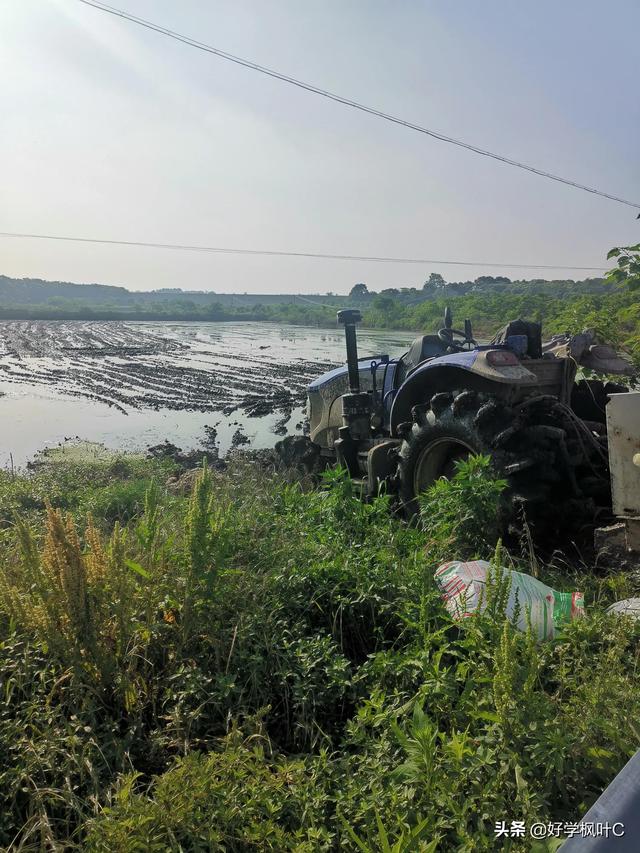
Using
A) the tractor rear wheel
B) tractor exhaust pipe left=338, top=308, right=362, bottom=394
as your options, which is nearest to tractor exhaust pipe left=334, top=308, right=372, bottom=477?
tractor exhaust pipe left=338, top=308, right=362, bottom=394

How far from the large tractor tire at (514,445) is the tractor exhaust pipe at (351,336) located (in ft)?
3.58

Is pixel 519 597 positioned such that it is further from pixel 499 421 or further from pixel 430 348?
pixel 430 348

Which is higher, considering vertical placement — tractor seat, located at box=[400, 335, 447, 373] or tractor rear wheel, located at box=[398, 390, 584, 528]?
tractor seat, located at box=[400, 335, 447, 373]

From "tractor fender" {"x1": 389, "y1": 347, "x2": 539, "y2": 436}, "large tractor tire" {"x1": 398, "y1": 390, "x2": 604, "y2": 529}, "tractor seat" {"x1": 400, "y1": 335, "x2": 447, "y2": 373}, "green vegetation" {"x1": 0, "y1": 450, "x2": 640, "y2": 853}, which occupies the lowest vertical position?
"green vegetation" {"x1": 0, "y1": 450, "x2": 640, "y2": 853}

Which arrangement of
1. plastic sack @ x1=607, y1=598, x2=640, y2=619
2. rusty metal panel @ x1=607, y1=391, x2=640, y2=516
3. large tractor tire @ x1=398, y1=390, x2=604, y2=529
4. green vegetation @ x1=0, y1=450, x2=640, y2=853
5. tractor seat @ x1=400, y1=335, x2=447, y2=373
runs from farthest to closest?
tractor seat @ x1=400, y1=335, x2=447, y2=373, large tractor tire @ x1=398, y1=390, x2=604, y2=529, rusty metal panel @ x1=607, y1=391, x2=640, y2=516, plastic sack @ x1=607, y1=598, x2=640, y2=619, green vegetation @ x1=0, y1=450, x2=640, y2=853

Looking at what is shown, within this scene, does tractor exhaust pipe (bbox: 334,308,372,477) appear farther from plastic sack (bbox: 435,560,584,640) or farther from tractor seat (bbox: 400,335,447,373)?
plastic sack (bbox: 435,560,584,640)

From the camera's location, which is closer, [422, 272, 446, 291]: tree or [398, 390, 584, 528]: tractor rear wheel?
[398, 390, 584, 528]: tractor rear wheel

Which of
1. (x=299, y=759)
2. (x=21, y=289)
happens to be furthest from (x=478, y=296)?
(x=21, y=289)

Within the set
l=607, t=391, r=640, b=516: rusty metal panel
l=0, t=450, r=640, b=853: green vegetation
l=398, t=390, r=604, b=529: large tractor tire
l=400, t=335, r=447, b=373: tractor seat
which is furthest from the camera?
l=400, t=335, r=447, b=373: tractor seat

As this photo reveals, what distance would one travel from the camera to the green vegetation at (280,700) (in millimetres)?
1934

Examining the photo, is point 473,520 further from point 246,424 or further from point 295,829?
point 246,424

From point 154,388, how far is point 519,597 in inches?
585

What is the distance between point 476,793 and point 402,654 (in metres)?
0.80

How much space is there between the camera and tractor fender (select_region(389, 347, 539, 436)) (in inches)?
175
